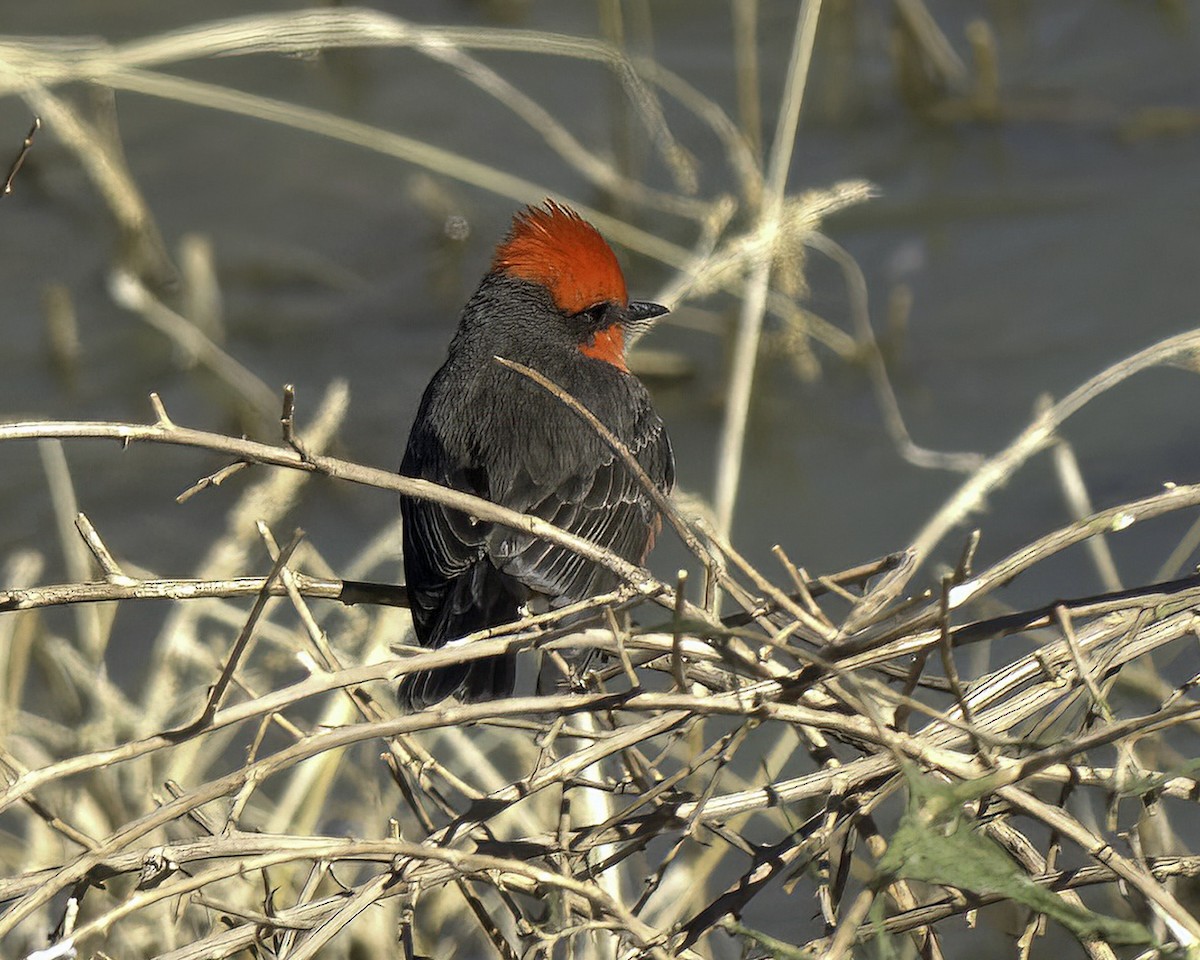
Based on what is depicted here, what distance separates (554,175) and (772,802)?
616 centimetres

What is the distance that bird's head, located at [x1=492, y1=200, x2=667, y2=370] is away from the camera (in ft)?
16.4

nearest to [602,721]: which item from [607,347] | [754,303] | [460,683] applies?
[460,683]

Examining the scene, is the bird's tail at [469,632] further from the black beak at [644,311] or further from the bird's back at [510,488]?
the black beak at [644,311]

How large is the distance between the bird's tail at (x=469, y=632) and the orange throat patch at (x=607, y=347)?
1.14 metres

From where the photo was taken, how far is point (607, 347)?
16.9 feet

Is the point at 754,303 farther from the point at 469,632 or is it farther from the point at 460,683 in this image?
the point at 460,683

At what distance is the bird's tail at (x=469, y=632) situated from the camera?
3.73 m

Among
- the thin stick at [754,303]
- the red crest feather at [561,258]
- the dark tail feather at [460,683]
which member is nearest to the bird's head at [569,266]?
the red crest feather at [561,258]

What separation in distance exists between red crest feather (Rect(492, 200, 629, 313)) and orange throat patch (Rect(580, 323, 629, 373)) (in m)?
0.12

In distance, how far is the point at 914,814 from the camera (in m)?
2.30

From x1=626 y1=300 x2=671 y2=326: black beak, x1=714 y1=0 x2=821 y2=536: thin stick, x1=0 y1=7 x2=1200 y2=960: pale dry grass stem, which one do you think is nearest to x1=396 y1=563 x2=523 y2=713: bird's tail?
x1=0 y1=7 x2=1200 y2=960: pale dry grass stem

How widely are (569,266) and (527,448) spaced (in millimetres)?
785

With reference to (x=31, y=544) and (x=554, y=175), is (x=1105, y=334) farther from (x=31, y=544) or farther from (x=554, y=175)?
(x=31, y=544)

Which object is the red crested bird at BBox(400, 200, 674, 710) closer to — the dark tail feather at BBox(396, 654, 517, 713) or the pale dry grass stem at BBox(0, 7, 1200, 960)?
the dark tail feather at BBox(396, 654, 517, 713)
